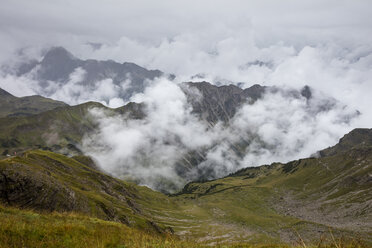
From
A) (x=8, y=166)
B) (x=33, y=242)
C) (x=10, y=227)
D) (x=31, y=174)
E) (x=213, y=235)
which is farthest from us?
(x=213, y=235)

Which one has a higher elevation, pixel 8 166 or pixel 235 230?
pixel 8 166

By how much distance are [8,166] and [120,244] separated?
40626mm

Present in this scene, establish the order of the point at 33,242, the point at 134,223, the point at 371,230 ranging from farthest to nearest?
1. the point at 371,230
2. the point at 134,223
3. the point at 33,242

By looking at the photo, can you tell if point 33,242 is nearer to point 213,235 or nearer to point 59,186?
point 59,186

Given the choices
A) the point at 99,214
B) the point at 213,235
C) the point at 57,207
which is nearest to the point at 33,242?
the point at 57,207

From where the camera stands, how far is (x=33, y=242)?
1075cm

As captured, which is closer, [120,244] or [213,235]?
[120,244]

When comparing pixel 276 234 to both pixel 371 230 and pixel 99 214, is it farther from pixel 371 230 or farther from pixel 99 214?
pixel 99 214

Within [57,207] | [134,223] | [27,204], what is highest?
[27,204]

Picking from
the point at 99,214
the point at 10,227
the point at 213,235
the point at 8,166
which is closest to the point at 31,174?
the point at 8,166

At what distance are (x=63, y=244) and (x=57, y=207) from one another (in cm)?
4197

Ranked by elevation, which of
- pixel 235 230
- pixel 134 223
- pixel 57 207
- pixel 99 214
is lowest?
pixel 235 230

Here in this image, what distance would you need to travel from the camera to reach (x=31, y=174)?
45.2 meters

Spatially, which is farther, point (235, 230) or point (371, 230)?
point (235, 230)
